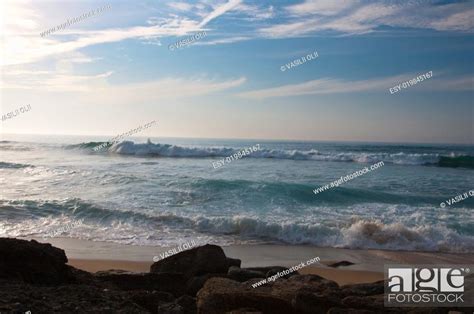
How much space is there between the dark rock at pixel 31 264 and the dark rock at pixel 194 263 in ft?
5.66

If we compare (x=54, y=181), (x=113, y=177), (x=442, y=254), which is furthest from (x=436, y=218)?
(x=54, y=181)

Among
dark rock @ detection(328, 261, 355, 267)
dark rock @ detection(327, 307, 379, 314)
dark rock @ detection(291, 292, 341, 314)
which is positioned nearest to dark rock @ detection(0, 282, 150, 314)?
dark rock @ detection(291, 292, 341, 314)

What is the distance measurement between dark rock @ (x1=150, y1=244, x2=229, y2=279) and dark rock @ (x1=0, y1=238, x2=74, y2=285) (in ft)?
5.66

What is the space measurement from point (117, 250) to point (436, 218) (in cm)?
931

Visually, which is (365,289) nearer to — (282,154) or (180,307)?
(180,307)

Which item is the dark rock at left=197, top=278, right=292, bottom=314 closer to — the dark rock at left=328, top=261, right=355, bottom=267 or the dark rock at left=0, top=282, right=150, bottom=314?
the dark rock at left=0, top=282, right=150, bottom=314

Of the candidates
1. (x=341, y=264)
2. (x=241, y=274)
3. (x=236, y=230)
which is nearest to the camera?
(x=241, y=274)

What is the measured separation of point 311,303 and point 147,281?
2.21m

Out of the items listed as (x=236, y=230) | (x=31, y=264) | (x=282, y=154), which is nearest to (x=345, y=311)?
(x=31, y=264)

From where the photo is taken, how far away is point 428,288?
16.9ft

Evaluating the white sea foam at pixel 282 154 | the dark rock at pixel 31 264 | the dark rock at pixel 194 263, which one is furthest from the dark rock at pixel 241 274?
the white sea foam at pixel 282 154

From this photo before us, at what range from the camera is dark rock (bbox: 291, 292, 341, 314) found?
4086mm

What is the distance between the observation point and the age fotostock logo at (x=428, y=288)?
438cm

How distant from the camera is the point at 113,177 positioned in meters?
19.3
